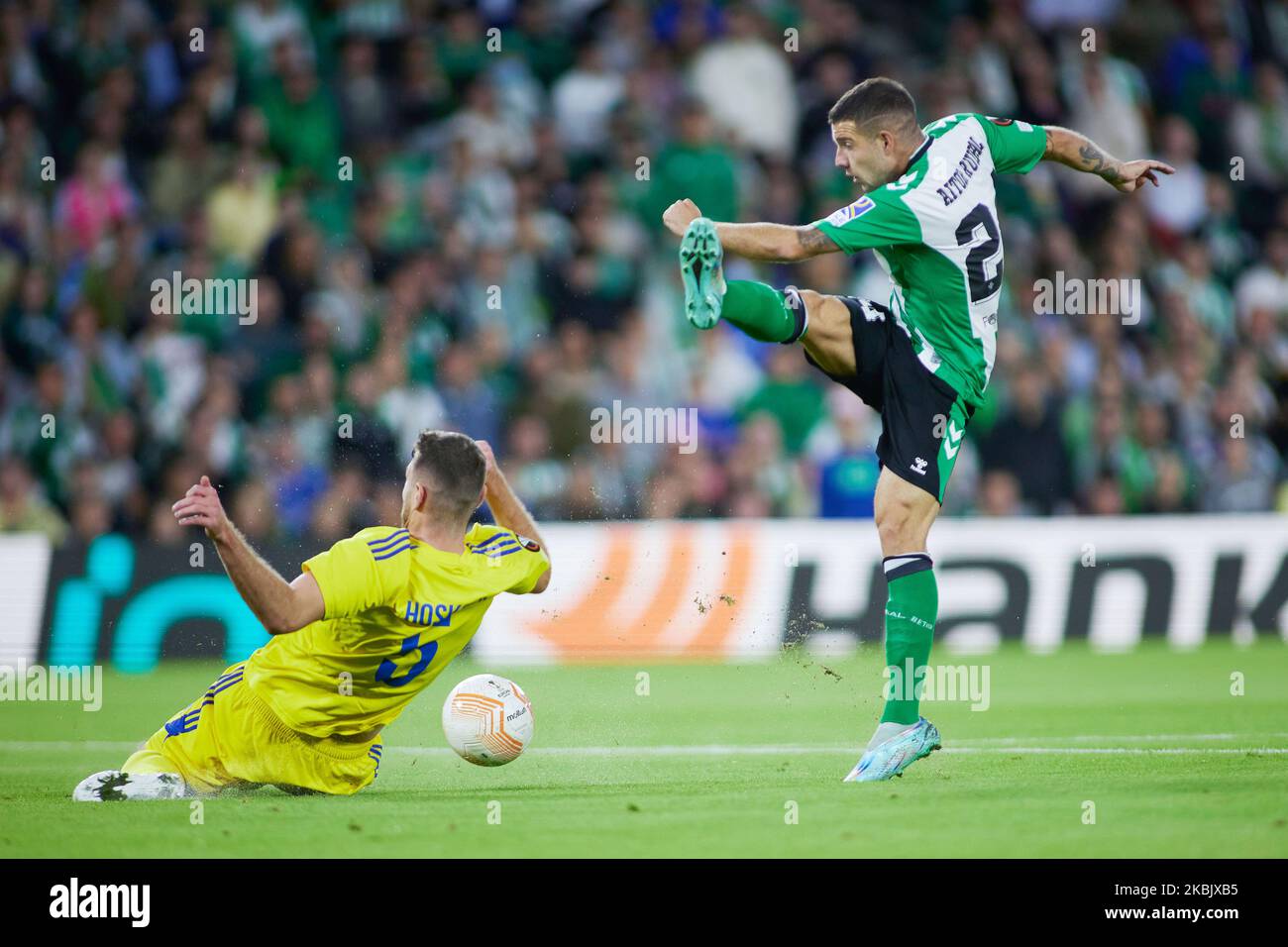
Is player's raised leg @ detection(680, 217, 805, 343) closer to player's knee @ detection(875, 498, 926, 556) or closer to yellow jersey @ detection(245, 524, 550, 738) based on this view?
player's knee @ detection(875, 498, 926, 556)

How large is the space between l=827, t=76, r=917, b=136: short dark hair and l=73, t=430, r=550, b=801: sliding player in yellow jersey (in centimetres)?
198

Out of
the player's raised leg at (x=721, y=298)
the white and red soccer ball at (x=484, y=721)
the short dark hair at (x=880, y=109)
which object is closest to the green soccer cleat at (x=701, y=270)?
the player's raised leg at (x=721, y=298)

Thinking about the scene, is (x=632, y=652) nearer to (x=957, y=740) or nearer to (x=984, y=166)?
(x=957, y=740)

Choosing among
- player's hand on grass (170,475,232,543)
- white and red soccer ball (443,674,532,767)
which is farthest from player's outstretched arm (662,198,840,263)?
player's hand on grass (170,475,232,543)

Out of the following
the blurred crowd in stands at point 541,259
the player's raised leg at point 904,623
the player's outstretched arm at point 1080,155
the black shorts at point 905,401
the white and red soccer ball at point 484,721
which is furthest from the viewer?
the blurred crowd in stands at point 541,259

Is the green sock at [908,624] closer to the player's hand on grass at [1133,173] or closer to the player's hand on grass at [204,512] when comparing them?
the player's hand on grass at [1133,173]

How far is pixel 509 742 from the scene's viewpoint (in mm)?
6695

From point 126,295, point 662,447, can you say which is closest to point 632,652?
point 662,447

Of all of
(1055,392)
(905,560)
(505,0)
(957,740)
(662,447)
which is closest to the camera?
(905,560)

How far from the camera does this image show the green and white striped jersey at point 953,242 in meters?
6.66

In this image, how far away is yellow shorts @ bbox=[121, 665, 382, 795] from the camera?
618cm

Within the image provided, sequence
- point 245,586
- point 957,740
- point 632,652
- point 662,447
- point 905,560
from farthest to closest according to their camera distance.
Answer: point 662,447, point 632,652, point 957,740, point 905,560, point 245,586

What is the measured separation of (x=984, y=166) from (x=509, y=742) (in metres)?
2.87

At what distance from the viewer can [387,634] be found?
5.98 m
